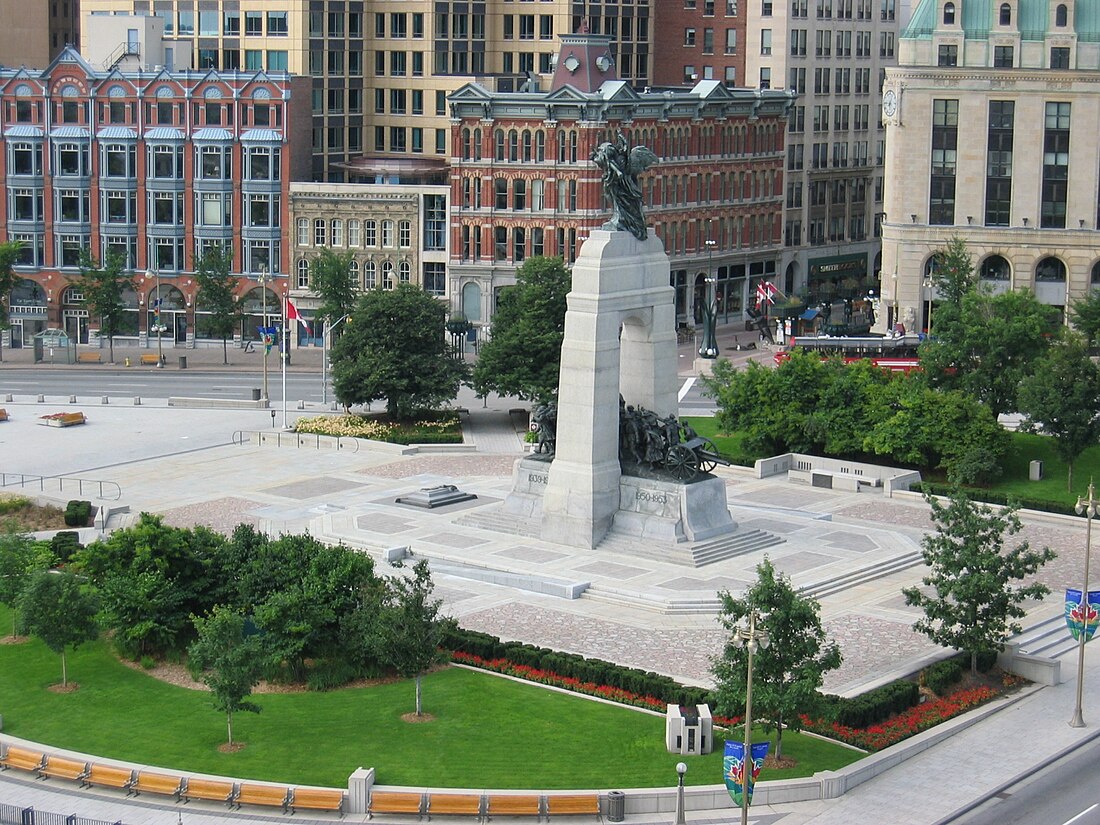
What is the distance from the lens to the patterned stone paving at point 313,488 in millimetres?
86938

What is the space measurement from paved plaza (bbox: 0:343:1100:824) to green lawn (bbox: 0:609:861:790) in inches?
99.9

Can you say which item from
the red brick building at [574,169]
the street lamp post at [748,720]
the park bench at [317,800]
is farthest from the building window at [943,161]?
the park bench at [317,800]

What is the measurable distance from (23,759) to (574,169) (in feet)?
248

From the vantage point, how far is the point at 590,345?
73.7 m

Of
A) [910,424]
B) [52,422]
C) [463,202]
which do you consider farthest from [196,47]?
[910,424]

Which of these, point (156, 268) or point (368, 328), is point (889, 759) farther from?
point (156, 268)

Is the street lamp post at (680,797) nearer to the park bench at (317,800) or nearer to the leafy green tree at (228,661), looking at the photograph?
the park bench at (317,800)

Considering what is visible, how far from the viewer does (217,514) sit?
272 feet

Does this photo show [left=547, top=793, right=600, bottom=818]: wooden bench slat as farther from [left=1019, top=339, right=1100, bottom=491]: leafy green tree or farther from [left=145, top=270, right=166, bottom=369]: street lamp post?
[left=145, top=270, right=166, bottom=369]: street lamp post

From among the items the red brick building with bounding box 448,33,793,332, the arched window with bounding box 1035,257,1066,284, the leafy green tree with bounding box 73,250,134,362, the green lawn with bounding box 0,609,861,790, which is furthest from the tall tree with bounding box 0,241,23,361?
the green lawn with bounding box 0,609,861,790

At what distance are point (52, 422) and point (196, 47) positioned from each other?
47237mm

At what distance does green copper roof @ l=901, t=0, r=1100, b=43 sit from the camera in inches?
4811

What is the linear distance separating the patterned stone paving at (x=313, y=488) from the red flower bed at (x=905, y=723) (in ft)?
110

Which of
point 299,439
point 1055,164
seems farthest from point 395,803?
point 1055,164
